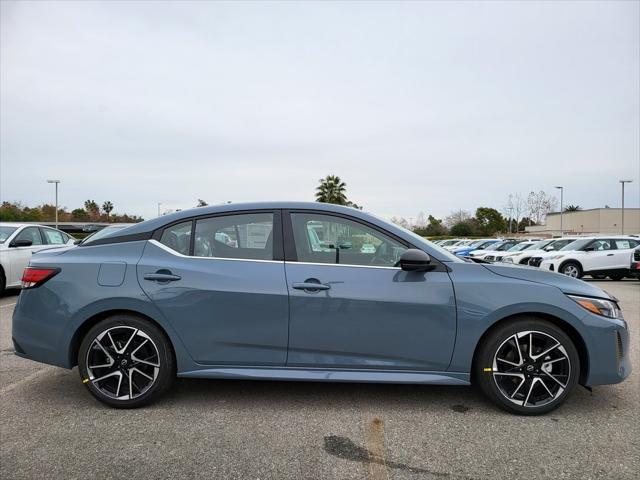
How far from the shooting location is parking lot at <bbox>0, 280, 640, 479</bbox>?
2.48 m

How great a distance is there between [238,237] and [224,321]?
65 centimetres

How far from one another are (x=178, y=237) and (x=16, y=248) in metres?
7.24

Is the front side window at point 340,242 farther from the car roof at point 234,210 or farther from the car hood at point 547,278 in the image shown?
the car hood at point 547,278

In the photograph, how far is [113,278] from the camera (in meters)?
3.29

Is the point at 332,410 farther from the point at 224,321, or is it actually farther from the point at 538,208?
the point at 538,208

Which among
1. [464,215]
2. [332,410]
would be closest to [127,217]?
[464,215]

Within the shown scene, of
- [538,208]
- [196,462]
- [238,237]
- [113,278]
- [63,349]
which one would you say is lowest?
[196,462]

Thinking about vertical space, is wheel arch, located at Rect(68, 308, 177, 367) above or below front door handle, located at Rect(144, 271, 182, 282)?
below

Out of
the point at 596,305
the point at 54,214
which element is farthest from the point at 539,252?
the point at 54,214

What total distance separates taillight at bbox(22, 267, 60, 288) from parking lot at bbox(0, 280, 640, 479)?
925 millimetres

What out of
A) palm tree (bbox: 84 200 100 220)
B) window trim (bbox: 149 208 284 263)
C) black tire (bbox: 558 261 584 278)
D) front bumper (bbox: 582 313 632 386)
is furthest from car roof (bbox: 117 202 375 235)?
palm tree (bbox: 84 200 100 220)

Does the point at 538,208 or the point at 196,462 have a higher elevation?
the point at 538,208

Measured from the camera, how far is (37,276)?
337cm

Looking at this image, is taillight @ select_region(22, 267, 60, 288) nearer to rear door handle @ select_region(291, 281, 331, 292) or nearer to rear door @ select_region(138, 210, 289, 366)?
rear door @ select_region(138, 210, 289, 366)
